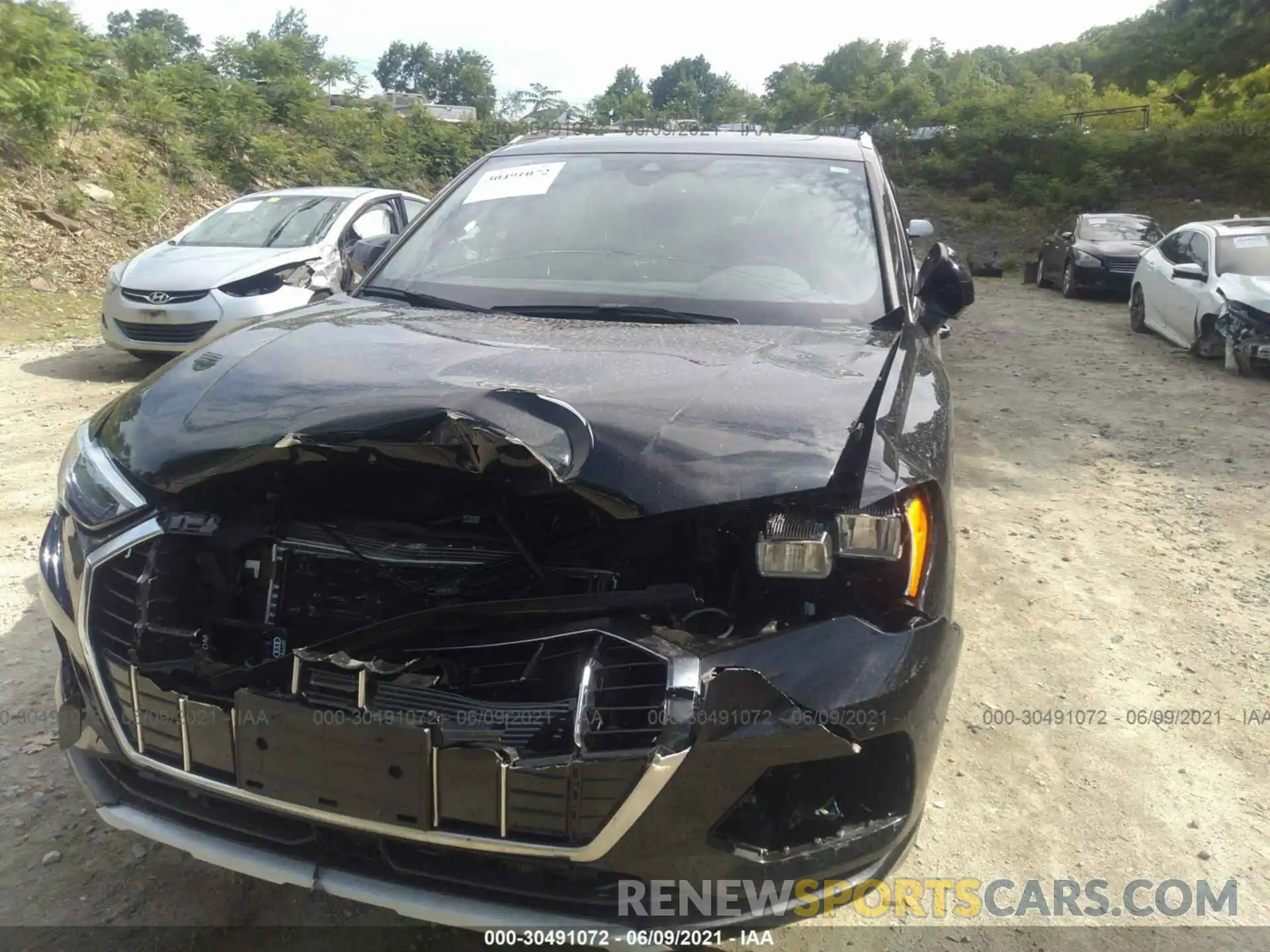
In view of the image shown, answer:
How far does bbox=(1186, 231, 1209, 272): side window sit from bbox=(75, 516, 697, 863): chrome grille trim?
997 cm

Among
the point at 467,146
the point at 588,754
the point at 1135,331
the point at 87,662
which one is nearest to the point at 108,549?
the point at 87,662

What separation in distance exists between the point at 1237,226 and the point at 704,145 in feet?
28.7

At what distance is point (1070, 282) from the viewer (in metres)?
15.1

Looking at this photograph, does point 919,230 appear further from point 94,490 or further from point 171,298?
point 171,298

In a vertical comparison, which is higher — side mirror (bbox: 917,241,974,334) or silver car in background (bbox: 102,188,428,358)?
side mirror (bbox: 917,241,974,334)

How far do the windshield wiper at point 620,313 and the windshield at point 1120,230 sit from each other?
45.5ft

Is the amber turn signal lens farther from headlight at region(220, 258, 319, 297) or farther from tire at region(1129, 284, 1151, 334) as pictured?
tire at region(1129, 284, 1151, 334)

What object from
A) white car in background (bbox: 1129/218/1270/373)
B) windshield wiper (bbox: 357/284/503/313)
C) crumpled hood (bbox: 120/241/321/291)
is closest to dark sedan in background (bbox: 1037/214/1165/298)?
white car in background (bbox: 1129/218/1270/373)

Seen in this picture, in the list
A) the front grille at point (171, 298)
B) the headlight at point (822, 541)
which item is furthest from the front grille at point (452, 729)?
the front grille at point (171, 298)

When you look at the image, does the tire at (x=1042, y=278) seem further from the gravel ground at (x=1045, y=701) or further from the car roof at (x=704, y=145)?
the car roof at (x=704, y=145)

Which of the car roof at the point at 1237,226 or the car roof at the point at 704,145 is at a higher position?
the car roof at the point at 704,145

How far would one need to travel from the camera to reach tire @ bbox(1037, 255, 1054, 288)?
16.5m

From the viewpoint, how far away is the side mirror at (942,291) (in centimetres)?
327

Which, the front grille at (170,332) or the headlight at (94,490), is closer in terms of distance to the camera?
the headlight at (94,490)
